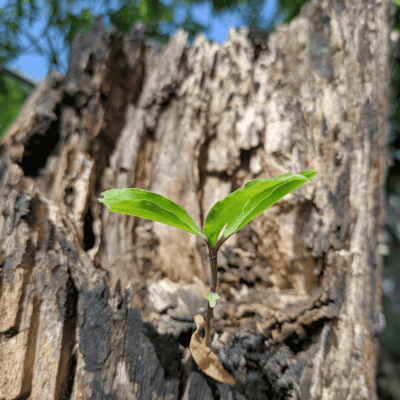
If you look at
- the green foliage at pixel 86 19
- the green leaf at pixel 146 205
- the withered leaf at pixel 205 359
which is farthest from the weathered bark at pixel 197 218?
the green foliage at pixel 86 19

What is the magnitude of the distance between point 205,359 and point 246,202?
57cm

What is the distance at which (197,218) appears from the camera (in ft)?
4.57

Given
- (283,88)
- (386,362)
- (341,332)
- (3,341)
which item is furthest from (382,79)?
(386,362)

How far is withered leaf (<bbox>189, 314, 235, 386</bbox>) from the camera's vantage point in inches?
30.3

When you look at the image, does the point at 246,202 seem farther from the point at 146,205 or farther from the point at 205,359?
the point at 205,359

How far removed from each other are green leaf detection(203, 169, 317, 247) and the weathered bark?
58 cm

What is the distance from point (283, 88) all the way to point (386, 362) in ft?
10.0

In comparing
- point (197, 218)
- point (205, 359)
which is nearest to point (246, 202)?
point (205, 359)

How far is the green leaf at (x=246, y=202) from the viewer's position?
1.83ft

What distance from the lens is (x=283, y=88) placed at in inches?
56.2

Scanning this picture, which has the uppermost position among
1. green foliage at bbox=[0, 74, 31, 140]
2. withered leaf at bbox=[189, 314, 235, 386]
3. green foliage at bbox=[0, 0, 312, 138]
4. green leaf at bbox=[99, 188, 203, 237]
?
green foliage at bbox=[0, 0, 312, 138]

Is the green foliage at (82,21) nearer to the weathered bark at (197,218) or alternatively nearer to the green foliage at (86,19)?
the green foliage at (86,19)

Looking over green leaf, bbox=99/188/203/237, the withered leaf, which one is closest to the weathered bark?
the withered leaf

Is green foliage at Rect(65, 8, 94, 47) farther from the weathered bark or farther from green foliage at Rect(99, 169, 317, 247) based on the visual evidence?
green foliage at Rect(99, 169, 317, 247)
